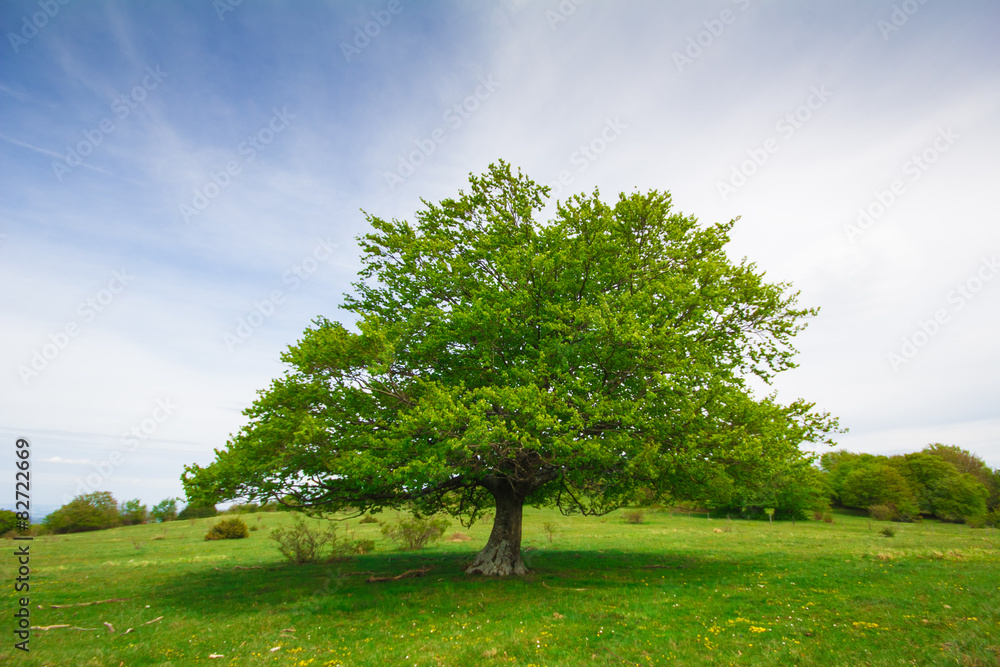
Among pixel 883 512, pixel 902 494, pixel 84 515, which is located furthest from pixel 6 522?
pixel 902 494

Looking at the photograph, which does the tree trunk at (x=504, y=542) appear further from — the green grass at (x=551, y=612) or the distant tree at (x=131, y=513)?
the distant tree at (x=131, y=513)

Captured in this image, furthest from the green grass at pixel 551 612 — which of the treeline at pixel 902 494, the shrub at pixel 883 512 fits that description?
the shrub at pixel 883 512

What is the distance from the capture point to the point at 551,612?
13922 mm

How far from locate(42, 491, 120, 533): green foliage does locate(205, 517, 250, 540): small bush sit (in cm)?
2539

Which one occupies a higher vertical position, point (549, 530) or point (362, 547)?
point (362, 547)

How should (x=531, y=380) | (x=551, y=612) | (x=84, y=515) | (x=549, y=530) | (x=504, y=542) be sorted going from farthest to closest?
(x=84, y=515), (x=549, y=530), (x=504, y=542), (x=531, y=380), (x=551, y=612)

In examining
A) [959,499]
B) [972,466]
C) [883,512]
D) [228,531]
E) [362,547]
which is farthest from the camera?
[972,466]

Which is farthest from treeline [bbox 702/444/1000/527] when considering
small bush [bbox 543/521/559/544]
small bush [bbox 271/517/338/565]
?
small bush [bbox 271/517/338/565]

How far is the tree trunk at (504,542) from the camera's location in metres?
20.7

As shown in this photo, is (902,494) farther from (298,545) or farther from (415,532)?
(298,545)

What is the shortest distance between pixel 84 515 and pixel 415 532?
178ft

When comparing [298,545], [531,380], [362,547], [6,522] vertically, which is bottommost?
[362,547]

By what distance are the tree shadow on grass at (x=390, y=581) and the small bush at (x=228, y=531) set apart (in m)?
23.4

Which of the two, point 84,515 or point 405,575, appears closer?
point 405,575
